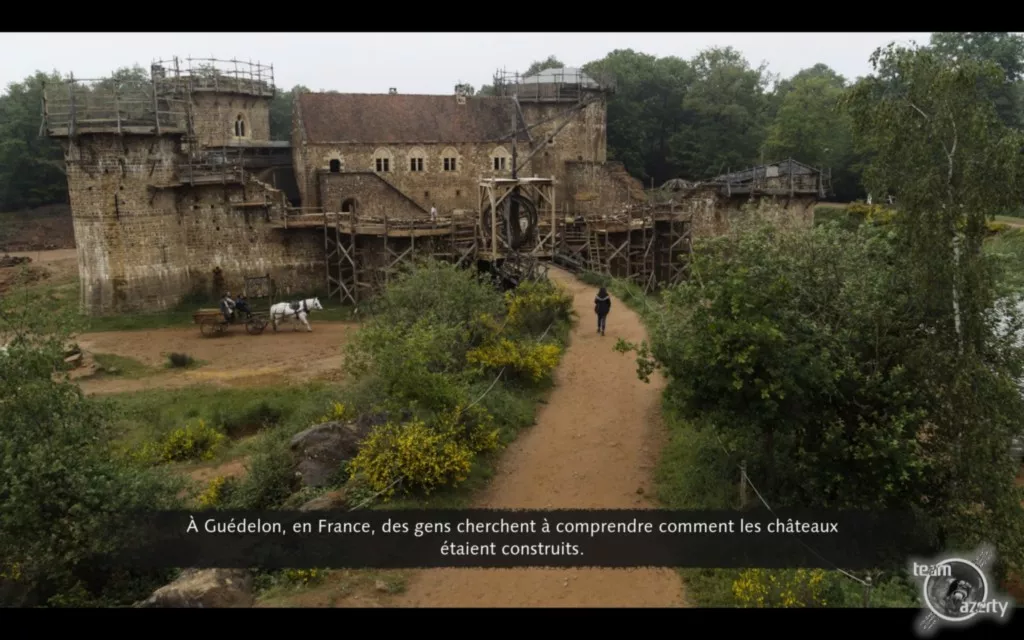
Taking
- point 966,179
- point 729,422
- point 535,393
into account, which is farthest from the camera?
point 535,393

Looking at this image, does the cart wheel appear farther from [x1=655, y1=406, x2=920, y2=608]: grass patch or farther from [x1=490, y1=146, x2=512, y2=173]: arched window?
[x1=655, y1=406, x2=920, y2=608]: grass patch

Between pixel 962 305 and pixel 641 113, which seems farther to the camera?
pixel 641 113

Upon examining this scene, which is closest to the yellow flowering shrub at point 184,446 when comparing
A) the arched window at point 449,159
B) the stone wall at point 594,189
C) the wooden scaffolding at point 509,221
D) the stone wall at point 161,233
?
the wooden scaffolding at point 509,221

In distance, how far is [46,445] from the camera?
1002 cm

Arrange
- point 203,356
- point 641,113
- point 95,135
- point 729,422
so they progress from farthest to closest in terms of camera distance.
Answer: point 641,113, point 95,135, point 203,356, point 729,422

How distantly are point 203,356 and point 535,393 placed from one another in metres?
12.4

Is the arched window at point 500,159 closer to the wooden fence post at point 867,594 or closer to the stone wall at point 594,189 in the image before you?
the stone wall at point 594,189

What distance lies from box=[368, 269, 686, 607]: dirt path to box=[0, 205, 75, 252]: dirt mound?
34.2 meters

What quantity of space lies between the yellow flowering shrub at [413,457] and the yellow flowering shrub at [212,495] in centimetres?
221

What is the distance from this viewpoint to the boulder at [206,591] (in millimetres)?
8906

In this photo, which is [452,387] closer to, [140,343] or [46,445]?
[46,445]

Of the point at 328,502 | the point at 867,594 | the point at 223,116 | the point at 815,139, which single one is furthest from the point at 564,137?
the point at 867,594

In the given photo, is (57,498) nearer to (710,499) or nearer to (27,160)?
(710,499)

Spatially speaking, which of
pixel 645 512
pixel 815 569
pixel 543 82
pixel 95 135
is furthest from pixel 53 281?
pixel 815 569
